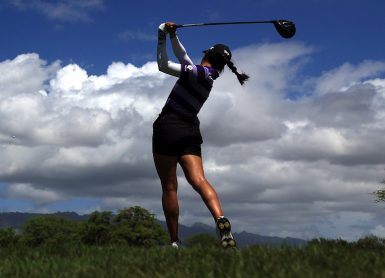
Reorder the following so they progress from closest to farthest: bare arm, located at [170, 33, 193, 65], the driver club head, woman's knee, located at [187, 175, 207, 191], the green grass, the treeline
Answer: the green grass, woman's knee, located at [187, 175, 207, 191], bare arm, located at [170, 33, 193, 65], the driver club head, the treeline

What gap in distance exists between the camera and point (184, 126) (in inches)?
357

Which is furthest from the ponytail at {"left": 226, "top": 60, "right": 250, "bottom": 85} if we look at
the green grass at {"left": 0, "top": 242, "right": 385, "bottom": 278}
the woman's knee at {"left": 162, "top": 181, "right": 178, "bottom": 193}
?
the green grass at {"left": 0, "top": 242, "right": 385, "bottom": 278}

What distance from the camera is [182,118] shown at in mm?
9125

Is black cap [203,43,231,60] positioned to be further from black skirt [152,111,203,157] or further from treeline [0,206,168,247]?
treeline [0,206,168,247]

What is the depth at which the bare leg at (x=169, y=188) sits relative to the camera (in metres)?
9.12

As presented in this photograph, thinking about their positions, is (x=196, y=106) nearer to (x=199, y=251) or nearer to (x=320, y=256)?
(x=199, y=251)

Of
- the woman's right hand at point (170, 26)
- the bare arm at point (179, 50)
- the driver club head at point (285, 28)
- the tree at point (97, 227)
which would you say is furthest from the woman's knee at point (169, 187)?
the tree at point (97, 227)

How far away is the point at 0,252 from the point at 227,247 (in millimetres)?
3270

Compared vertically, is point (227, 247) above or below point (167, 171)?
below

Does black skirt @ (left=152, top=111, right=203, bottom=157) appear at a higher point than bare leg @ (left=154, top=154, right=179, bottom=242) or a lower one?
higher

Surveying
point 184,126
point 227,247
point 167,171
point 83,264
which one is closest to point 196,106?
point 184,126

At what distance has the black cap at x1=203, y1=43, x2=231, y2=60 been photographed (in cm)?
923

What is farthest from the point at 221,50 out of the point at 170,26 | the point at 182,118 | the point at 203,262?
the point at 203,262

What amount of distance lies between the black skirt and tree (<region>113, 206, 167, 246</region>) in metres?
90.0
